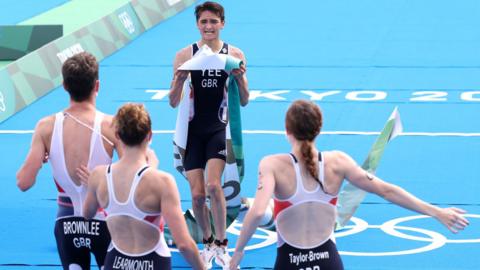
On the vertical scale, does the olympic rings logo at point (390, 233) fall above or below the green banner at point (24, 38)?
below

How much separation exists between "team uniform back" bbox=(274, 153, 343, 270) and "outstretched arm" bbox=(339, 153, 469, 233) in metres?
0.17

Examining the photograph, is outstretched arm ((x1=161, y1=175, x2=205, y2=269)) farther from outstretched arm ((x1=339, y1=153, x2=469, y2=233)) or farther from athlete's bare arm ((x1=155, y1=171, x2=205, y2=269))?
outstretched arm ((x1=339, y1=153, x2=469, y2=233))

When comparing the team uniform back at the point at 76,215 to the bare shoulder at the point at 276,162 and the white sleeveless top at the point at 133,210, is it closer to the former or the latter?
the white sleeveless top at the point at 133,210

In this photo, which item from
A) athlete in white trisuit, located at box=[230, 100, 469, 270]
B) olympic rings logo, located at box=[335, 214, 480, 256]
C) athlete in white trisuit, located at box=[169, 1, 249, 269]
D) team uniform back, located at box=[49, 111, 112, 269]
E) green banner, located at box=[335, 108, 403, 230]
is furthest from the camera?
olympic rings logo, located at box=[335, 214, 480, 256]

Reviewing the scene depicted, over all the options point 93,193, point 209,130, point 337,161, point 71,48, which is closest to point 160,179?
point 93,193

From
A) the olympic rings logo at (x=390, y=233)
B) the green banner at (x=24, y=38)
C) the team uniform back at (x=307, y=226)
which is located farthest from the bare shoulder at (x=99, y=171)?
the green banner at (x=24, y=38)

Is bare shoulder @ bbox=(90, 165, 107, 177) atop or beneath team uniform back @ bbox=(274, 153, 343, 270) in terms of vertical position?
atop

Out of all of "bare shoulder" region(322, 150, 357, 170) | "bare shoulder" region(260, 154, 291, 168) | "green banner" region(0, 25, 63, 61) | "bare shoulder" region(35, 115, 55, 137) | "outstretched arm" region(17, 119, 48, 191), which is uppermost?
"green banner" region(0, 25, 63, 61)

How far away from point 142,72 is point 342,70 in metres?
3.33

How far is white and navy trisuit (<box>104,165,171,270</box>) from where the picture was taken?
6.45m

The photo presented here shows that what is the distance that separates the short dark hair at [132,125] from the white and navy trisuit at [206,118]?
3.03m

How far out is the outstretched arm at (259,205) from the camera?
657 centimetres

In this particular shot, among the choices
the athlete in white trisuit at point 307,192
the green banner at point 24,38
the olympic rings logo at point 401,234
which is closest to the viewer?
the athlete in white trisuit at point 307,192

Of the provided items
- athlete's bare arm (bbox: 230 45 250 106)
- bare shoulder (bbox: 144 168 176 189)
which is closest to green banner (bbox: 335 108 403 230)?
athlete's bare arm (bbox: 230 45 250 106)
